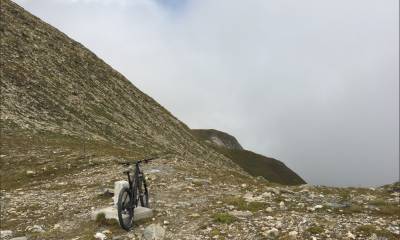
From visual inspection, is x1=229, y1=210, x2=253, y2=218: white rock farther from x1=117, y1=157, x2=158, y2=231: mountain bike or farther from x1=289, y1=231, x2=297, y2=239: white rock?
x1=117, y1=157, x2=158, y2=231: mountain bike

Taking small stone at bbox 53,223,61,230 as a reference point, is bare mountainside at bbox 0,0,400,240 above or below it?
above

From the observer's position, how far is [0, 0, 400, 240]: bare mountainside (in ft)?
51.5

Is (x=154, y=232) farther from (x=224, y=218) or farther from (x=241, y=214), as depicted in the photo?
(x=241, y=214)

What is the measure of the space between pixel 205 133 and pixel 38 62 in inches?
5263

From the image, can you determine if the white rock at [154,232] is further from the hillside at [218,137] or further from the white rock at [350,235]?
the hillside at [218,137]

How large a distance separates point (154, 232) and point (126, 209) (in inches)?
49.1

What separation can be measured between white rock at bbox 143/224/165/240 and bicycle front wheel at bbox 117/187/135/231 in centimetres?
63

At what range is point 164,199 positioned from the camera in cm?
1986

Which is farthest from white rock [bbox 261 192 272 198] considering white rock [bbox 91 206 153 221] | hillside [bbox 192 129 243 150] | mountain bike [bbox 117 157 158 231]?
hillside [bbox 192 129 243 150]

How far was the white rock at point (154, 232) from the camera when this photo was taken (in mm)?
15297

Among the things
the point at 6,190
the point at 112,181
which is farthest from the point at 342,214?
the point at 6,190

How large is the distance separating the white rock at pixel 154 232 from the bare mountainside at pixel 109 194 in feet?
0.23

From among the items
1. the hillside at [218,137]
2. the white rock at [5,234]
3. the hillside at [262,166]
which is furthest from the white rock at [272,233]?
the hillside at [218,137]

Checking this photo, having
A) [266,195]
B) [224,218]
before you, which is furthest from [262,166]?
[224,218]
